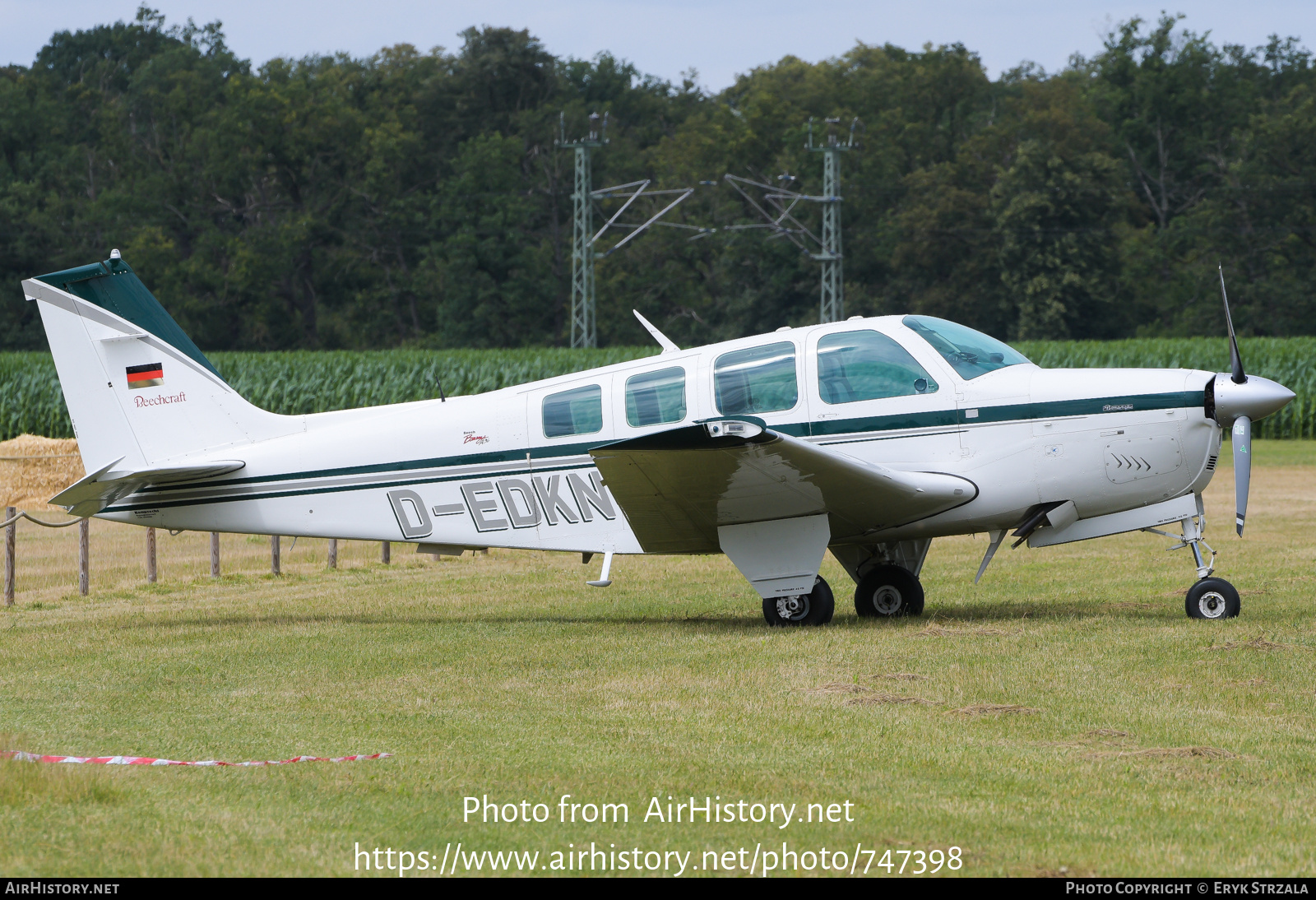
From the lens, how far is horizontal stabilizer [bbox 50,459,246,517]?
1223cm

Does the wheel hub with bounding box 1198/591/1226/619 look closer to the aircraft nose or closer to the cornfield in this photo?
the aircraft nose

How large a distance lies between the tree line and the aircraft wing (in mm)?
57714

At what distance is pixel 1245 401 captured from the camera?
10.6 m

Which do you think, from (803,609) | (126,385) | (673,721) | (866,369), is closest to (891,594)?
(803,609)

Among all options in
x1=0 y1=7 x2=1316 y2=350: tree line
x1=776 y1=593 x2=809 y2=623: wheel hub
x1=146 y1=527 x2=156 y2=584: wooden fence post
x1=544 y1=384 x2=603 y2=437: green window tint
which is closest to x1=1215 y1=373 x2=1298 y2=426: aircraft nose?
x1=776 y1=593 x2=809 y2=623: wheel hub

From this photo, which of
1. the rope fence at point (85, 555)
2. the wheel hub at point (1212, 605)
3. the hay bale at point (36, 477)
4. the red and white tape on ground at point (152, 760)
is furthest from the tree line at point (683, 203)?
the red and white tape on ground at point (152, 760)

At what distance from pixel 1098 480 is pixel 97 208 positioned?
247ft

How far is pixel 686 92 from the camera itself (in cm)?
10062

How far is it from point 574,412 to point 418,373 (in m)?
32.4

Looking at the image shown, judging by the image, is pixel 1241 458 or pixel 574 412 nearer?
pixel 1241 458

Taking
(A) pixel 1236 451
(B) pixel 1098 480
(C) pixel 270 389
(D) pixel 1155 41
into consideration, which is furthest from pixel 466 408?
(D) pixel 1155 41

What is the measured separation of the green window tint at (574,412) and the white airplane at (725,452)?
0.6 inches

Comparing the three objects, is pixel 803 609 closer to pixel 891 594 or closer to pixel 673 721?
pixel 891 594

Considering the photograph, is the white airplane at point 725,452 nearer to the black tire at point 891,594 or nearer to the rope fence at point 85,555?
the black tire at point 891,594
